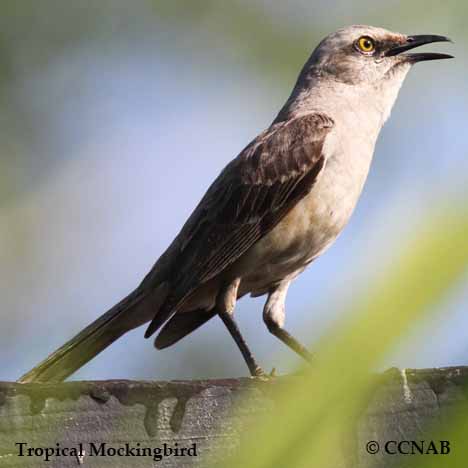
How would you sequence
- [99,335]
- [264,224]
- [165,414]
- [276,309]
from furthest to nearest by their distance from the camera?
[276,309]
[264,224]
[99,335]
[165,414]

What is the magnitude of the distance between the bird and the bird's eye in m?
0.35

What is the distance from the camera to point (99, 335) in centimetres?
451

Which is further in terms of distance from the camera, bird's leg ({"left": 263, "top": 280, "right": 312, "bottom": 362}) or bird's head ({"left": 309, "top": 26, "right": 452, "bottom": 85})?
bird's head ({"left": 309, "top": 26, "right": 452, "bottom": 85})

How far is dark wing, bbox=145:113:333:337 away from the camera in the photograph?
469 centimetres

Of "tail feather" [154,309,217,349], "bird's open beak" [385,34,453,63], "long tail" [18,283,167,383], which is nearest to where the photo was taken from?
"long tail" [18,283,167,383]

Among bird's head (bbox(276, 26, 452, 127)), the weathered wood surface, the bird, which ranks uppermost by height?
bird's head (bbox(276, 26, 452, 127))

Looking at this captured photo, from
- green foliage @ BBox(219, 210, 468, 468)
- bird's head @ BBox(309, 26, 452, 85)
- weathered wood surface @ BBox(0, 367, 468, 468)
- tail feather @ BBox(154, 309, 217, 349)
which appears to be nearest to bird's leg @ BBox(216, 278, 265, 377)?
tail feather @ BBox(154, 309, 217, 349)

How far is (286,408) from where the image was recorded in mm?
554

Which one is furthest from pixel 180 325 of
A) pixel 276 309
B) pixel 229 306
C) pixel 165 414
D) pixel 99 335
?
pixel 165 414

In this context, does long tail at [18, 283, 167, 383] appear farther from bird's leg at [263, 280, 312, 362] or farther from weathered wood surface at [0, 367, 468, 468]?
weathered wood surface at [0, 367, 468, 468]

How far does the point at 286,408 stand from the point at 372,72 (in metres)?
5.32

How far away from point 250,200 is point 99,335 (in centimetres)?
141

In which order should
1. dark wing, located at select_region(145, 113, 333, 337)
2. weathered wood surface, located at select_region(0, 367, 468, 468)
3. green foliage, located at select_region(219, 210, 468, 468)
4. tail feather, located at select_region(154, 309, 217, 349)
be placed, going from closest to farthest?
1. green foliage, located at select_region(219, 210, 468, 468)
2. weathered wood surface, located at select_region(0, 367, 468, 468)
3. tail feather, located at select_region(154, 309, 217, 349)
4. dark wing, located at select_region(145, 113, 333, 337)

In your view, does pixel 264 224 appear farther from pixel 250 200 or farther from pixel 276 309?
pixel 276 309
